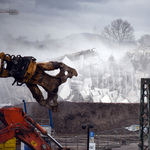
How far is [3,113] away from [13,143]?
210 inches

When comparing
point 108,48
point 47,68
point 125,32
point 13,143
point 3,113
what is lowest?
point 13,143

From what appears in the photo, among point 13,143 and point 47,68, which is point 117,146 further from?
point 47,68

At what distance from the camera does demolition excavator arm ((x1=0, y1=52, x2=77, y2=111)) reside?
920cm

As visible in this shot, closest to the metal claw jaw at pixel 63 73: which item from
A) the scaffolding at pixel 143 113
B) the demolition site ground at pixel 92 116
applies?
the scaffolding at pixel 143 113

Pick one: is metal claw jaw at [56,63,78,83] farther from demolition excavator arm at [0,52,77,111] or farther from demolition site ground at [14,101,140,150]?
demolition site ground at [14,101,140,150]

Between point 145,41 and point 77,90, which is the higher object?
point 145,41

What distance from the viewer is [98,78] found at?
4116 centimetres

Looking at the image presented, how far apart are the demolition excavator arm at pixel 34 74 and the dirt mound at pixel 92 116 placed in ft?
56.8

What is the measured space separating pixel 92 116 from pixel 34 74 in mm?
18882

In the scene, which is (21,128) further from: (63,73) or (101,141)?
(101,141)

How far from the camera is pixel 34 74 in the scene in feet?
31.9

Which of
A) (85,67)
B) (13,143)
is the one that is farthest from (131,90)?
(13,143)

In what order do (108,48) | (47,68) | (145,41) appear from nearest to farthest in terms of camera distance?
(47,68) → (108,48) → (145,41)

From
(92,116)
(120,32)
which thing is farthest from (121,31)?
(92,116)
